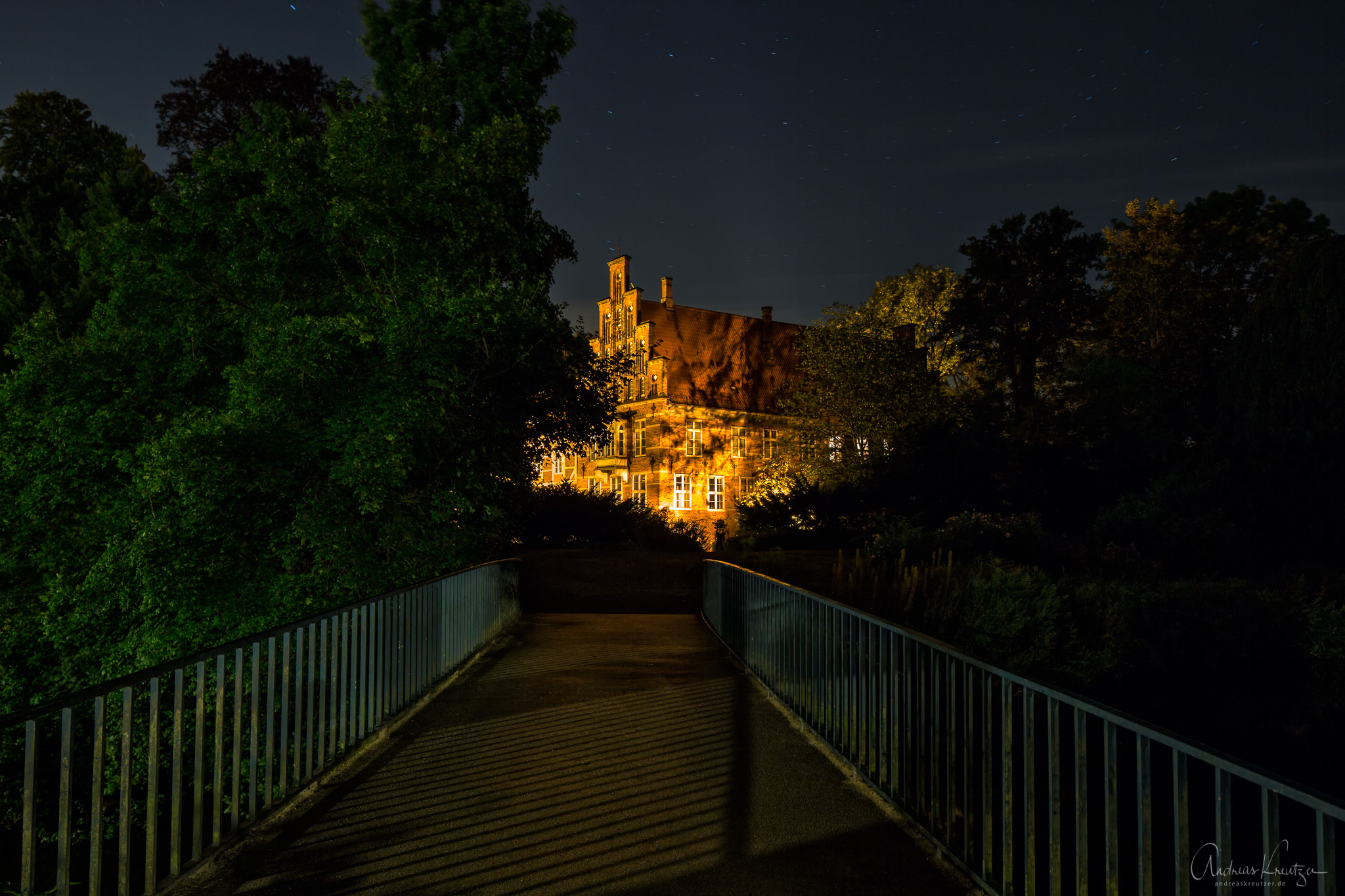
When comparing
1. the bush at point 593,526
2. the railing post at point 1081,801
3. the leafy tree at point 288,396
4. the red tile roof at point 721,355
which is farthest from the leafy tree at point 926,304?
the railing post at point 1081,801

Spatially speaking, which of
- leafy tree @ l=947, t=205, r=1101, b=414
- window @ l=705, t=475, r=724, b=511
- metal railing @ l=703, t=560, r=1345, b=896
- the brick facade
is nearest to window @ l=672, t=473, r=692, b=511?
the brick facade

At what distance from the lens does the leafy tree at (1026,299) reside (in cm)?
4003

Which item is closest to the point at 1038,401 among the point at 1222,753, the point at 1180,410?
the point at 1180,410

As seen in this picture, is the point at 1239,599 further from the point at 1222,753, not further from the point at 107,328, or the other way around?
the point at 107,328

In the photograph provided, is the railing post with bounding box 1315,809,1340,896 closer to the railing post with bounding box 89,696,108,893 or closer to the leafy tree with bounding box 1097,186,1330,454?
the railing post with bounding box 89,696,108,893

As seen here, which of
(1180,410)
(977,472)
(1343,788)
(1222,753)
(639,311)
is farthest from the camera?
(639,311)

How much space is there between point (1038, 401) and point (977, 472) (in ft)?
48.0

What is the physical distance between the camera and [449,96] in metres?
20.2

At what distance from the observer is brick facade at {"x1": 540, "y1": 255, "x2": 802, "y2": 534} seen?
156ft

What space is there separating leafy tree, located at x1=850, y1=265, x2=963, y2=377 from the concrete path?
40.4 meters

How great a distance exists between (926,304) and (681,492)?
15572mm

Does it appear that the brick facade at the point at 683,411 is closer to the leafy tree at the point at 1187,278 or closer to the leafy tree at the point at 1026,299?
the leafy tree at the point at 1026,299

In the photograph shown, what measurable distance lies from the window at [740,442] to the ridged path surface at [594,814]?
41.1 metres

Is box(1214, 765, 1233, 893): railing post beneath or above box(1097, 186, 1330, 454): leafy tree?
beneath
